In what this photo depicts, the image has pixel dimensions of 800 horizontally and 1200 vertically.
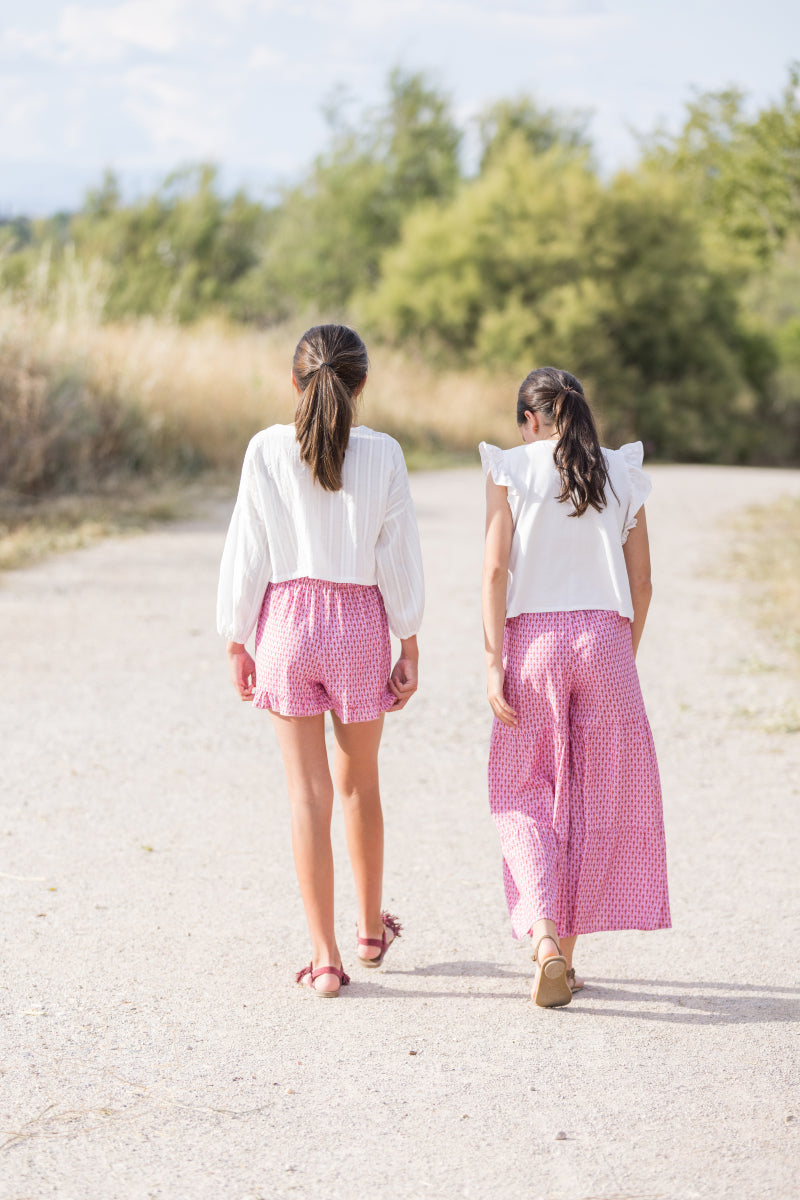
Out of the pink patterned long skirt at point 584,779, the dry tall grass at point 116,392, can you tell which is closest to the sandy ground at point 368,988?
the pink patterned long skirt at point 584,779

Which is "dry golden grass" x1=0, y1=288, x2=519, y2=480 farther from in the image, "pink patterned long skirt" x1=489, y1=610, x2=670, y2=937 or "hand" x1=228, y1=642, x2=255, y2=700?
"pink patterned long skirt" x1=489, y1=610, x2=670, y2=937

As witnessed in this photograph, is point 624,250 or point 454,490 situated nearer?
point 454,490

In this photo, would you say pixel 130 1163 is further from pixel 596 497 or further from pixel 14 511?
pixel 14 511

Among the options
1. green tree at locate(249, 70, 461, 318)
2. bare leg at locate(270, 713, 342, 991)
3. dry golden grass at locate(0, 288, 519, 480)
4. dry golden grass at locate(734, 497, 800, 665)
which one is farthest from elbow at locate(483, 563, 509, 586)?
green tree at locate(249, 70, 461, 318)

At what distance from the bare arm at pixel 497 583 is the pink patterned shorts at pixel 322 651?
0.98ft

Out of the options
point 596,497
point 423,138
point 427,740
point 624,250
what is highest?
point 423,138

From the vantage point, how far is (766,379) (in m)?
36.7

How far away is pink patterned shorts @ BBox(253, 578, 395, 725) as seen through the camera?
3.32 meters

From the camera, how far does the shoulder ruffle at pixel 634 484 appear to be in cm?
344

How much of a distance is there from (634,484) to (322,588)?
36.1 inches

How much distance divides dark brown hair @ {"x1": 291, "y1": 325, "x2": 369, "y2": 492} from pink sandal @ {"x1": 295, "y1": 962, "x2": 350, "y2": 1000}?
130cm

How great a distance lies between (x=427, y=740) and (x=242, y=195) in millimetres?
38006

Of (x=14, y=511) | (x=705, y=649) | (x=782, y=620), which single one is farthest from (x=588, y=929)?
(x=14, y=511)

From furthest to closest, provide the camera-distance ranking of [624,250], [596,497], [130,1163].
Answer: [624,250] → [596,497] → [130,1163]
